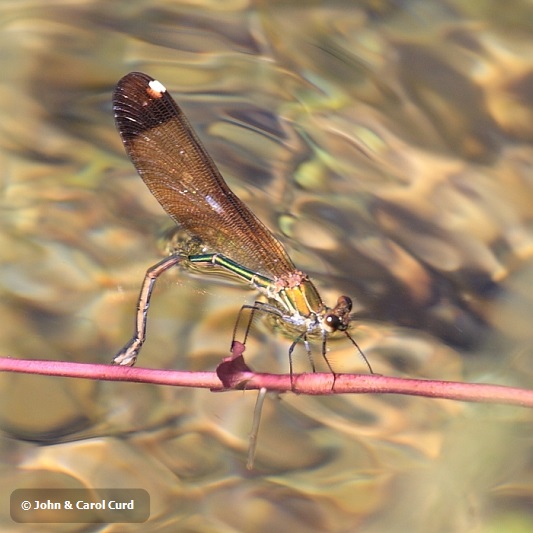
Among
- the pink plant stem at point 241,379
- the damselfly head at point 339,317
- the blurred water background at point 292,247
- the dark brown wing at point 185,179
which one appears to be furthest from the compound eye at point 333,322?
the pink plant stem at point 241,379

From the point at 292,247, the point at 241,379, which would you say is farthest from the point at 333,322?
the point at 241,379

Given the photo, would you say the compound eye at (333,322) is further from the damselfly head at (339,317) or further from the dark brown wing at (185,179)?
the dark brown wing at (185,179)

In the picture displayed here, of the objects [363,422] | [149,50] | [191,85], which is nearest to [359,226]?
[363,422]

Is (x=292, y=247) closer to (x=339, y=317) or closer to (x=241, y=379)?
(x=339, y=317)

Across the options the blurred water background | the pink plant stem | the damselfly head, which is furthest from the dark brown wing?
the pink plant stem

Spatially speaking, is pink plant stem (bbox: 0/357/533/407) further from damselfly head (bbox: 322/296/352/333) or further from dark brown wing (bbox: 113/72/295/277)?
dark brown wing (bbox: 113/72/295/277)

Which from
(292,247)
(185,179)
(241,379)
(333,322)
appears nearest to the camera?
(241,379)
